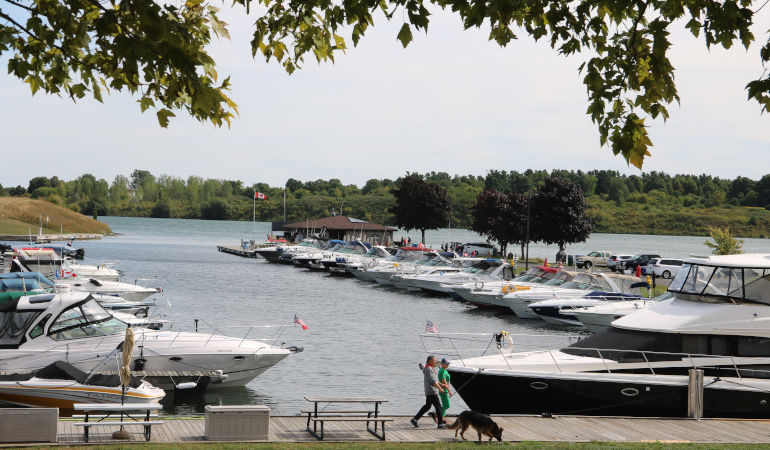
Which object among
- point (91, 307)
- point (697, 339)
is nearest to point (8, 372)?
point (91, 307)

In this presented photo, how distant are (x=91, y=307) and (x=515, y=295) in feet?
89.4

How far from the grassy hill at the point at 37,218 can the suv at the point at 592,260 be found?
11612 centimetres

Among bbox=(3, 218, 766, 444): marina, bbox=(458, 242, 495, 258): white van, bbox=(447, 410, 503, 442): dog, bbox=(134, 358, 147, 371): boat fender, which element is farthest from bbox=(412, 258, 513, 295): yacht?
bbox=(447, 410, 503, 442): dog

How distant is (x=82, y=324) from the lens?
23719 millimetres

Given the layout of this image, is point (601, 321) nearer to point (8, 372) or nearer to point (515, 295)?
point (515, 295)

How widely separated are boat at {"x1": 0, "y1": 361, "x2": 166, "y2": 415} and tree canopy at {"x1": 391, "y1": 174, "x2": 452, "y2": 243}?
320 ft

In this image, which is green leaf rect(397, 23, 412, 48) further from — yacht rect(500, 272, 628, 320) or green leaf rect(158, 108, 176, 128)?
yacht rect(500, 272, 628, 320)

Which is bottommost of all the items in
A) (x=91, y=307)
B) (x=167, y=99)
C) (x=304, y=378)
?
(x=304, y=378)

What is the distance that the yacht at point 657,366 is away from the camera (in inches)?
759

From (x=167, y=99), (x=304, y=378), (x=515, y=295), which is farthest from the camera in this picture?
(x=515, y=295)

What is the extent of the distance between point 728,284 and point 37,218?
17398 cm

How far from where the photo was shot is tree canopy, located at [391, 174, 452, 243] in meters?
117

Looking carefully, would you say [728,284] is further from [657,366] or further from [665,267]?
[665,267]

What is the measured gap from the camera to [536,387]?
1950 cm
